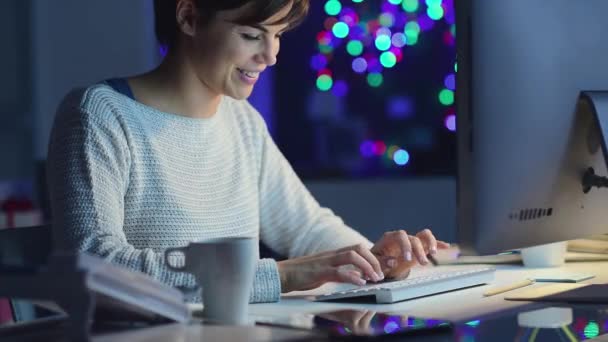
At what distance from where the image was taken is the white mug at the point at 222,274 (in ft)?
3.93

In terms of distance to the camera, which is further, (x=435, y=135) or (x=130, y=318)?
(x=435, y=135)

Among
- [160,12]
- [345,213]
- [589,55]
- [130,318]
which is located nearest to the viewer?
[130,318]

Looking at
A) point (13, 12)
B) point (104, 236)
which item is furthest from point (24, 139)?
point (104, 236)

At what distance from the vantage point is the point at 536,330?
1.24m

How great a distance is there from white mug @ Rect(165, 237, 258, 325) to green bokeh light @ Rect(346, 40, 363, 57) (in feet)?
9.42

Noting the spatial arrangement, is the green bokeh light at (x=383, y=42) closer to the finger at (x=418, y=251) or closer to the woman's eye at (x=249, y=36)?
the woman's eye at (x=249, y=36)

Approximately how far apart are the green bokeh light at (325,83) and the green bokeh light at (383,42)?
24 cm

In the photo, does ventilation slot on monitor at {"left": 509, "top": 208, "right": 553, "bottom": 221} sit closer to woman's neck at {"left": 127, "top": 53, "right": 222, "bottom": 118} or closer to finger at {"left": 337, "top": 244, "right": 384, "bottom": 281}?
finger at {"left": 337, "top": 244, "right": 384, "bottom": 281}

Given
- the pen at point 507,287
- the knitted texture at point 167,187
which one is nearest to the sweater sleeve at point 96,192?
the knitted texture at point 167,187

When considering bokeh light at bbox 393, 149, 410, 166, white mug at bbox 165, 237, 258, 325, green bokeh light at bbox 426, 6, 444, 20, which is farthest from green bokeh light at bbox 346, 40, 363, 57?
white mug at bbox 165, 237, 258, 325

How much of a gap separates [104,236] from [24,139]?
321cm

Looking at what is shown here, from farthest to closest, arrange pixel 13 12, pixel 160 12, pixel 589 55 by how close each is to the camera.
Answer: pixel 13 12, pixel 160 12, pixel 589 55

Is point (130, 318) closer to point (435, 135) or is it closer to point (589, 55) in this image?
point (589, 55)

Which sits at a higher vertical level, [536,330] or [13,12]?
[13,12]
